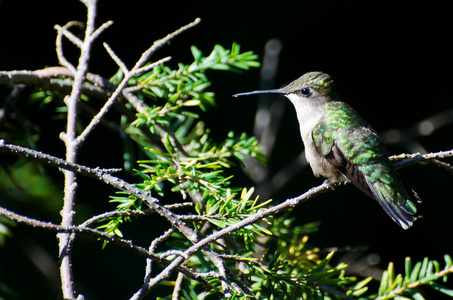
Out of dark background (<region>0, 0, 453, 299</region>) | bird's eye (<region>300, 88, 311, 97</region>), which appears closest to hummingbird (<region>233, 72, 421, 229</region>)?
bird's eye (<region>300, 88, 311, 97</region>)

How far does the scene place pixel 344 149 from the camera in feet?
7.62

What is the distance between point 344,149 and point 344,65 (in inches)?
58.4


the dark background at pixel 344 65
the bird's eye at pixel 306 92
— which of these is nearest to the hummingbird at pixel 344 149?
the bird's eye at pixel 306 92

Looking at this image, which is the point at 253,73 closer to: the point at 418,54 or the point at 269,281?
the point at 418,54

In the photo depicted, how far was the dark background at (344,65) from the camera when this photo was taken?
2930 mm

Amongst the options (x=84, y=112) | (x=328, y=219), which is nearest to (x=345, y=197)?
(x=328, y=219)

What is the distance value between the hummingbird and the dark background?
2.19 feet

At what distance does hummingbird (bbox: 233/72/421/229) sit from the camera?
2.11 metres

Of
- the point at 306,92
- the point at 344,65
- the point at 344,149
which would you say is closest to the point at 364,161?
the point at 344,149

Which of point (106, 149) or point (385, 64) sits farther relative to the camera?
point (385, 64)

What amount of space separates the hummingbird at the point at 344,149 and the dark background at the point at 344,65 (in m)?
0.67

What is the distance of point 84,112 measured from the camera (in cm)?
204

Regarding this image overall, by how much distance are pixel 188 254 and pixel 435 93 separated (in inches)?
123

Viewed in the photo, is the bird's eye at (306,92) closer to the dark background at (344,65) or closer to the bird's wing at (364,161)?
the bird's wing at (364,161)
